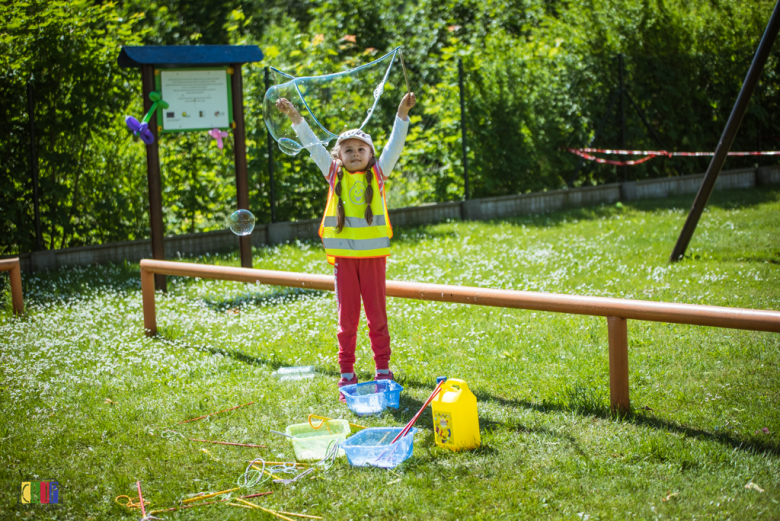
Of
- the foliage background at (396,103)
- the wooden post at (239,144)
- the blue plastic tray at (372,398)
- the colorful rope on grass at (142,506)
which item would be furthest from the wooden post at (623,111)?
the colorful rope on grass at (142,506)

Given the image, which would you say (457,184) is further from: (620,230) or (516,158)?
(620,230)

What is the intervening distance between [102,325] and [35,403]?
2001 millimetres

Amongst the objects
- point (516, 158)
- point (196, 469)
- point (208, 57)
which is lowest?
point (196, 469)

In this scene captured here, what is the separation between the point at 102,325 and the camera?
6980 millimetres

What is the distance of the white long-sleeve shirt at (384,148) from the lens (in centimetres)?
483

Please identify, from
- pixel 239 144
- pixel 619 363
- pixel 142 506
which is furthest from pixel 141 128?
pixel 619 363

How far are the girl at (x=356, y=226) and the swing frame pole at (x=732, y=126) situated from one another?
4721 millimetres

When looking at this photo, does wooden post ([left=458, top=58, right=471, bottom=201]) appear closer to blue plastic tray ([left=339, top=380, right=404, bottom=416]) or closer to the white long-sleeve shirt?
the white long-sleeve shirt

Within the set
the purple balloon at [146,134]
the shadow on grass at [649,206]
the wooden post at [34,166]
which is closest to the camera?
the purple balloon at [146,134]

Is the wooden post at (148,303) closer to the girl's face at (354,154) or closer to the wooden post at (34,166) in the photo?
the girl's face at (354,154)

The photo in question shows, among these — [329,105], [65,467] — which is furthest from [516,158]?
[65,467]

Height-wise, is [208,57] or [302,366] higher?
[208,57]

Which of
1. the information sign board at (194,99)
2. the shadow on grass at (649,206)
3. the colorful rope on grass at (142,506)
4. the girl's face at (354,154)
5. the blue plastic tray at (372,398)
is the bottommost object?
the colorful rope on grass at (142,506)

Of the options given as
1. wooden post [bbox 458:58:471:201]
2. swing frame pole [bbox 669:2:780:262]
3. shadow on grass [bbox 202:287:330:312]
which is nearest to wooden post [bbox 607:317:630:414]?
shadow on grass [bbox 202:287:330:312]
